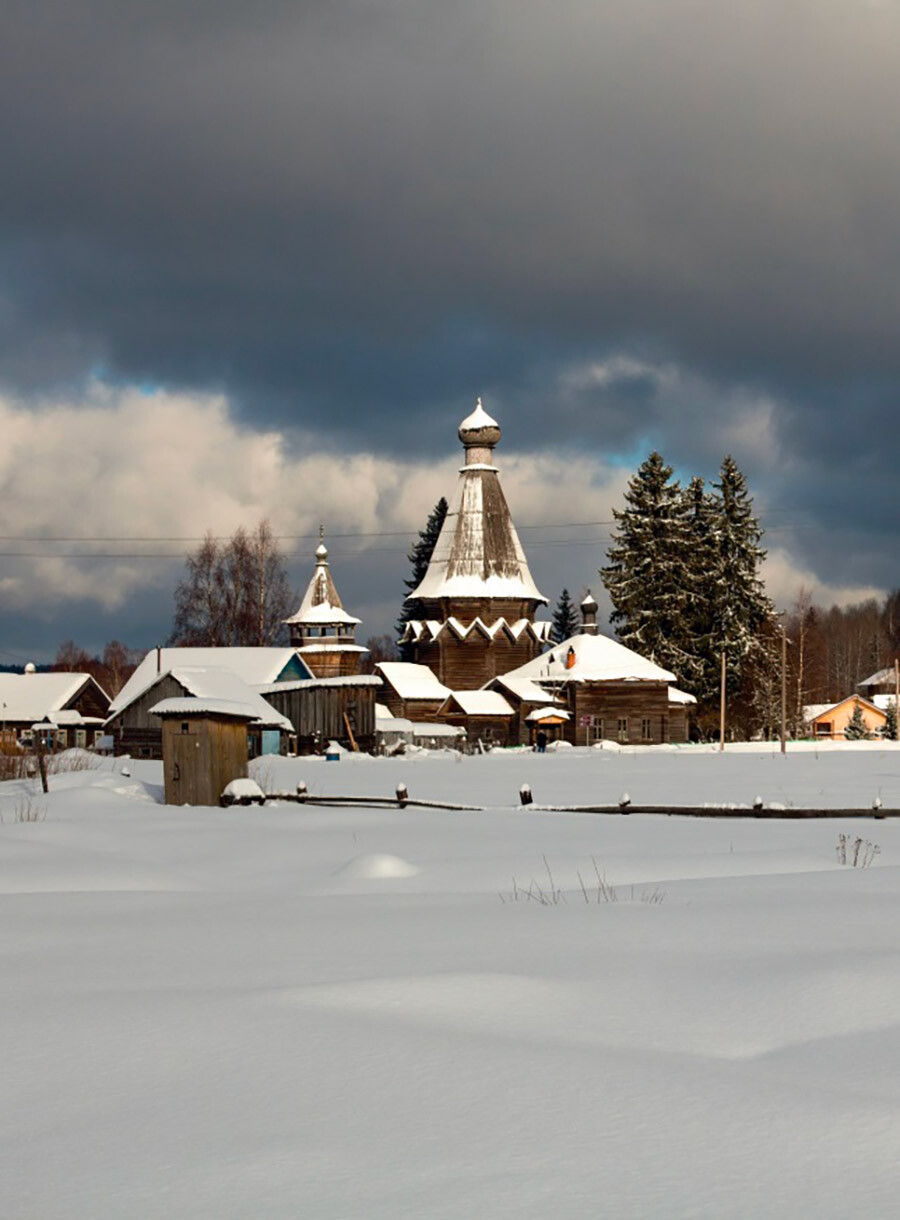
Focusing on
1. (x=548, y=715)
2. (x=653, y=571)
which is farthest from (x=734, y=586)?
(x=548, y=715)

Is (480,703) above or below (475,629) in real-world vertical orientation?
below

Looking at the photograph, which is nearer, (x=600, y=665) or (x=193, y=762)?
(x=193, y=762)

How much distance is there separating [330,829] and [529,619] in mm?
54881

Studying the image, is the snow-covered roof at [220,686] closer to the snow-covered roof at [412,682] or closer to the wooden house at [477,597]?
the snow-covered roof at [412,682]

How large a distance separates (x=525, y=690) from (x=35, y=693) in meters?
25.8

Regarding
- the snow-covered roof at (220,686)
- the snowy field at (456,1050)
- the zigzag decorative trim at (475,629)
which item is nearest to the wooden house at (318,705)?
the snow-covered roof at (220,686)

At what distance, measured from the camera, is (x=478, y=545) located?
7319cm

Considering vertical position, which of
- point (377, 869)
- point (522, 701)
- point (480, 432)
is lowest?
point (377, 869)

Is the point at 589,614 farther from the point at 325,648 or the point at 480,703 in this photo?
the point at 325,648

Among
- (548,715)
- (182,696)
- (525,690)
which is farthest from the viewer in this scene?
(525,690)

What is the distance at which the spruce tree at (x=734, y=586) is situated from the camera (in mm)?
66562

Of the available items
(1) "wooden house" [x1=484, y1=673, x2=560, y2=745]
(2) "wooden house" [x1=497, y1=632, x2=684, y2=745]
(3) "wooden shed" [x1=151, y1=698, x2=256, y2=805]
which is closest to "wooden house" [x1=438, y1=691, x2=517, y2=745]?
(1) "wooden house" [x1=484, y1=673, x2=560, y2=745]

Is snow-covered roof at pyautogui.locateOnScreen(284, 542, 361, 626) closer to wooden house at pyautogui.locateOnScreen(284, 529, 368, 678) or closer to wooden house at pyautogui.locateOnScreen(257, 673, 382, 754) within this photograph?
wooden house at pyautogui.locateOnScreen(284, 529, 368, 678)

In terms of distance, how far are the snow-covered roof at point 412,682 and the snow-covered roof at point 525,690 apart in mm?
3329
